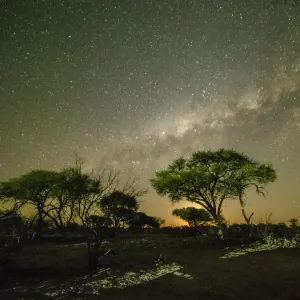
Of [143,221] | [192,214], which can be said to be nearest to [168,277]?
[192,214]

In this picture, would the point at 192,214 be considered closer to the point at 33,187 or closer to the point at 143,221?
the point at 143,221

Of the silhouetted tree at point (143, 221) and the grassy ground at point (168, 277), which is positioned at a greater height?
the silhouetted tree at point (143, 221)

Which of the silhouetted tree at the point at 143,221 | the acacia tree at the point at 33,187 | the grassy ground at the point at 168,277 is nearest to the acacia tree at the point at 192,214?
the silhouetted tree at the point at 143,221

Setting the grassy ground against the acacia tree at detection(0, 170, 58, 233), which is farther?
the acacia tree at detection(0, 170, 58, 233)

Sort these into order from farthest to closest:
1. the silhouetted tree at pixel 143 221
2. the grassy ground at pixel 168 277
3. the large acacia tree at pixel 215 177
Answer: the silhouetted tree at pixel 143 221, the large acacia tree at pixel 215 177, the grassy ground at pixel 168 277

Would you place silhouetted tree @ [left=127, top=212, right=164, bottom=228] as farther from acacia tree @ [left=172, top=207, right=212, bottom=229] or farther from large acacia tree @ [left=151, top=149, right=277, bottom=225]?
large acacia tree @ [left=151, top=149, right=277, bottom=225]

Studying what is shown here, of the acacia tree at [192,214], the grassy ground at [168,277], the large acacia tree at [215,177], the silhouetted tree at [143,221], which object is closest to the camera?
the grassy ground at [168,277]

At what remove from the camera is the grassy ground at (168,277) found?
11188 millimetres

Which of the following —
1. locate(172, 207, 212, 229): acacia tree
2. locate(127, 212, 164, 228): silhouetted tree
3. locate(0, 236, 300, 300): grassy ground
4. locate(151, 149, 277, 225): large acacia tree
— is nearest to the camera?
locate(0, 236, 300, 300): grassy ground

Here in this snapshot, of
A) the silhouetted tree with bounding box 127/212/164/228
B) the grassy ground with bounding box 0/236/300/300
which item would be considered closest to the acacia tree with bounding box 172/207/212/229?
the silhouetted tree with bounding box 127/212/164/228

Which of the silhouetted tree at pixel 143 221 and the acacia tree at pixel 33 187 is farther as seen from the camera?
the silhouetted tree at pixel 143 221

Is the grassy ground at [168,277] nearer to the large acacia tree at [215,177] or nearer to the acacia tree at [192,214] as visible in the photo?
the large acacia tree at [215,177]

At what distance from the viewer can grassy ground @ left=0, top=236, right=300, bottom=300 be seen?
1119cm

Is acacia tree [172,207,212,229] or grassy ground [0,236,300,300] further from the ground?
acacia tree [172,207,212,229]
